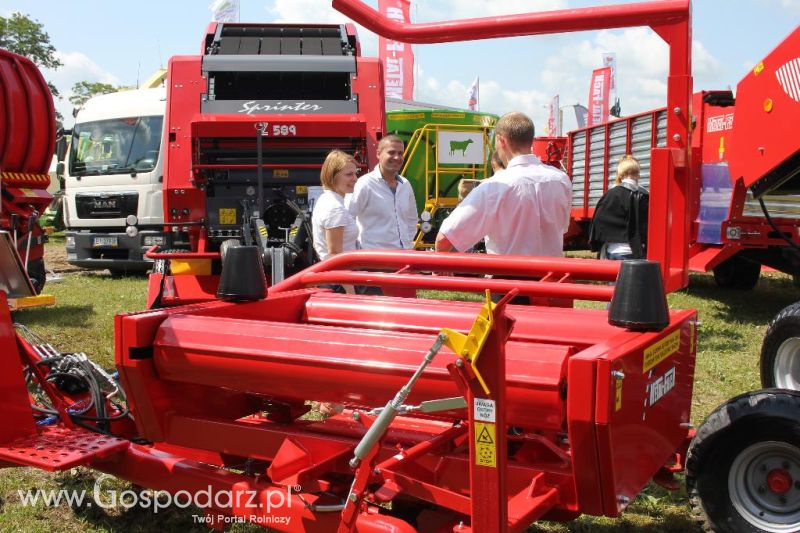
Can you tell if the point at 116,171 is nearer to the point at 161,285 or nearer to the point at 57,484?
the point at 161,285

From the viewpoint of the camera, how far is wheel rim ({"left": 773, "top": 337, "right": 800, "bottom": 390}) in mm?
4121

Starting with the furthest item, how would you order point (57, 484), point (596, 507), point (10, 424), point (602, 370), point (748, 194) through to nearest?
point (748, 194) < point (57, 484) < point (10, 424) < point (596, 507) < point (602, 370)

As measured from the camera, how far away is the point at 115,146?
1183cm

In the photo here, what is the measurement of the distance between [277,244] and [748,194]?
4.66 m

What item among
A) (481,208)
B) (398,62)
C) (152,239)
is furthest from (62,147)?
(398,62)

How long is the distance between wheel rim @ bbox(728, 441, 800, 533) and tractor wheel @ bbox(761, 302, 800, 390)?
1.95 metres

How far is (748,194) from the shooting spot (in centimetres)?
744

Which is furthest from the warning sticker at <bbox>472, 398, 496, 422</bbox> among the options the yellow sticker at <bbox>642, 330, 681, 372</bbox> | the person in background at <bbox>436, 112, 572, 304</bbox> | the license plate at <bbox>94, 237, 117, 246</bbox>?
the license plate at <bbox>94, 237, 117, 246</bbox>

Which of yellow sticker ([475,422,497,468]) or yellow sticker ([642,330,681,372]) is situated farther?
yellow sticker ([642,330,681,372])

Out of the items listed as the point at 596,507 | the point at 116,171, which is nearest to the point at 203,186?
the point at 116,171

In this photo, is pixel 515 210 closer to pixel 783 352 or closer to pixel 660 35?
pixel 660 35

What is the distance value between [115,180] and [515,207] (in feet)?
31.1

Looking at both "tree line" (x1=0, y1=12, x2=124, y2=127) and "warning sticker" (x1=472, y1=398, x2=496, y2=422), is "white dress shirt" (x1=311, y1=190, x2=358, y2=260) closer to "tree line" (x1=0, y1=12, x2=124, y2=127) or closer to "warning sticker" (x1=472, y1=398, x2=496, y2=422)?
"warning sticker" (x1=472, y1=398, x2=496, y2=422)

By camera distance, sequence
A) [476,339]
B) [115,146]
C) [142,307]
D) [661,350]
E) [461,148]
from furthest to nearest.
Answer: [461,148], [115,146], [142,307], [661,350], [476,339]
